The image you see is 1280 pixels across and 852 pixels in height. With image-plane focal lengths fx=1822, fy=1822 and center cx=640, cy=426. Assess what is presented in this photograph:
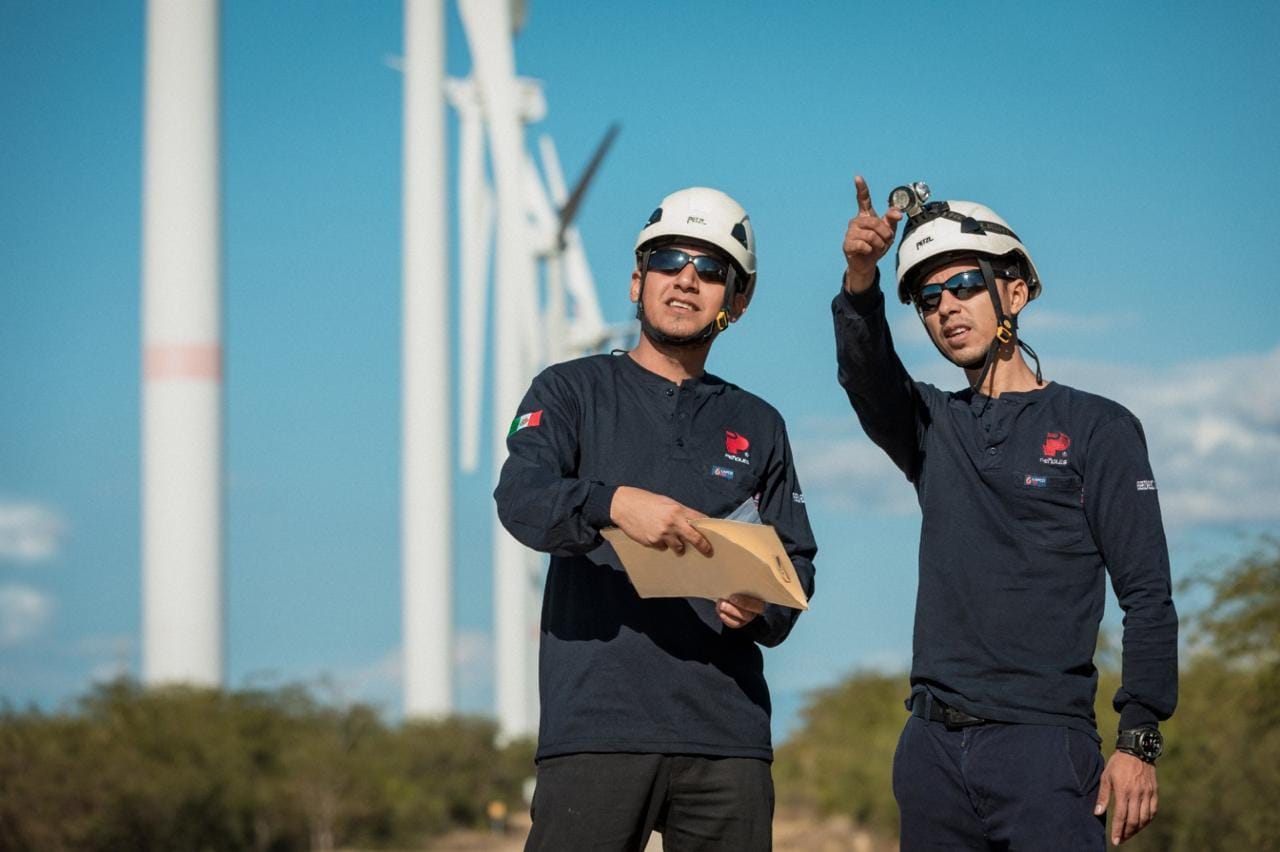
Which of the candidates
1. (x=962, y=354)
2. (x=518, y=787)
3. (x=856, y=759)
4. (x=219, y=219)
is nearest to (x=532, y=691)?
(x=856, y=759)

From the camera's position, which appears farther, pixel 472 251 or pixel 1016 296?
pixel 472 251

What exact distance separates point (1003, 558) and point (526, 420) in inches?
64.5

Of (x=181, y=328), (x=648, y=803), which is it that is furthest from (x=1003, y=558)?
(x=181, y=328)

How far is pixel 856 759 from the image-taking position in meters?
40.8

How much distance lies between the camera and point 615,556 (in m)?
5.96

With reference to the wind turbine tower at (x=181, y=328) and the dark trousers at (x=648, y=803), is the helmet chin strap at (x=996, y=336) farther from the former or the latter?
the wind turbine tower at (x=181, y=328)

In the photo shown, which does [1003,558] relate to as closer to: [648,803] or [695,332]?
[695,332]

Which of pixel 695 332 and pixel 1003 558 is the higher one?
pixel 695 332

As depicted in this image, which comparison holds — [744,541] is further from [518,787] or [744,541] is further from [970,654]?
[518,787]

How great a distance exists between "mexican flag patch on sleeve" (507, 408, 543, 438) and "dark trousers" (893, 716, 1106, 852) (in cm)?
164

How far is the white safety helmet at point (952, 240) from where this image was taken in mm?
6383

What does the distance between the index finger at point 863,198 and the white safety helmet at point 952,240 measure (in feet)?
1.40

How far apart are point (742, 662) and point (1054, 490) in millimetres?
1187

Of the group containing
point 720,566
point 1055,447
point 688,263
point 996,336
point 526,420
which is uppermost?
point 688,263
